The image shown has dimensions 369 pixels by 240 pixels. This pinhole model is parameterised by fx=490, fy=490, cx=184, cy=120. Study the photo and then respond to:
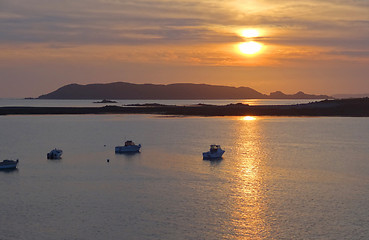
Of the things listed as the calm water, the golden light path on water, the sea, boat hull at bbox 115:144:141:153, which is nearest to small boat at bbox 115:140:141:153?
boat hull at bbox 115:144:141:153

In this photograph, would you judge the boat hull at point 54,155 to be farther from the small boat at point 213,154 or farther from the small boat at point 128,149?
the small boat at point 213,154

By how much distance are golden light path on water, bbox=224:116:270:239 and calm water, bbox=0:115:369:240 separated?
80 mm

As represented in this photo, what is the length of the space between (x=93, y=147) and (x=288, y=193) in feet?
152

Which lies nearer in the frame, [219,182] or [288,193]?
[288,193]

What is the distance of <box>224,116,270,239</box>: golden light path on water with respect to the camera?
32719mm

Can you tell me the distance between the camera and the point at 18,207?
3859cm

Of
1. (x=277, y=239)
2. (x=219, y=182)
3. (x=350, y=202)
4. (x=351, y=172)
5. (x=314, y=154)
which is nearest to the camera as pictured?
(x=277, y=239)

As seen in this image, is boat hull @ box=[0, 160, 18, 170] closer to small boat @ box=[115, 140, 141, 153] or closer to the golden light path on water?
small boat @ box=[115, 140, 141, 153]

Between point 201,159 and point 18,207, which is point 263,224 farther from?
point 201,159

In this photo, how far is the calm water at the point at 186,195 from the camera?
108 feet

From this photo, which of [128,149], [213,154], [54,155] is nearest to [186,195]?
[213,154]

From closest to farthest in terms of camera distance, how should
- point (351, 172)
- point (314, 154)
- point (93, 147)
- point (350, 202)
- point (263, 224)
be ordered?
point (263, 224) → point (350, 202) → point (351, 172) → point (314, 154) → point (93, 147)

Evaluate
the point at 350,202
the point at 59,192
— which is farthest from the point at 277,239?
the point at 59,192

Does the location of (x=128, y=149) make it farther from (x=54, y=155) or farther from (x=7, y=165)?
(x=7, y=165)
